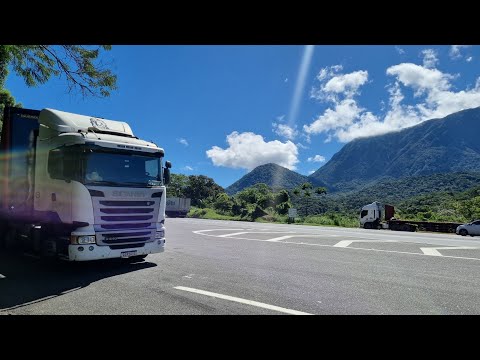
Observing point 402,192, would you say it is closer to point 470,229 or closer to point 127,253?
point 470,229

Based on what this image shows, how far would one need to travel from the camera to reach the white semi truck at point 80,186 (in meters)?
6.39

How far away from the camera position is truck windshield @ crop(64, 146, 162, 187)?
651cm

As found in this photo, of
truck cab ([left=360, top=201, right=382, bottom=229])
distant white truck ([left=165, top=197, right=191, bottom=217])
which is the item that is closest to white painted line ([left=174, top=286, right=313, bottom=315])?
truck cab ([left=360, top=201, right=382, bottom=229])

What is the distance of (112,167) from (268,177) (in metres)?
172

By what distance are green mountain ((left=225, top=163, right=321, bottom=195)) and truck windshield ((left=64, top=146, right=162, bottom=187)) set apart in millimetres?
149548

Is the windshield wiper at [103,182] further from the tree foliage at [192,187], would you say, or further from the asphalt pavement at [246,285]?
the tree foliage at [192,187]

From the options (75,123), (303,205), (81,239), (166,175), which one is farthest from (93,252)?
(303,205)

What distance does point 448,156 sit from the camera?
538 ft

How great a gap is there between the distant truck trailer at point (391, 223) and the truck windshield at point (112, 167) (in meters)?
29.8

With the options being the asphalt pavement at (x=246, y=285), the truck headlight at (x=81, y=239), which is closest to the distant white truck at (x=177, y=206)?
the asphalt pavement at (x=246, y=285)

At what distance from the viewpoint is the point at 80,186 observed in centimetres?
634
